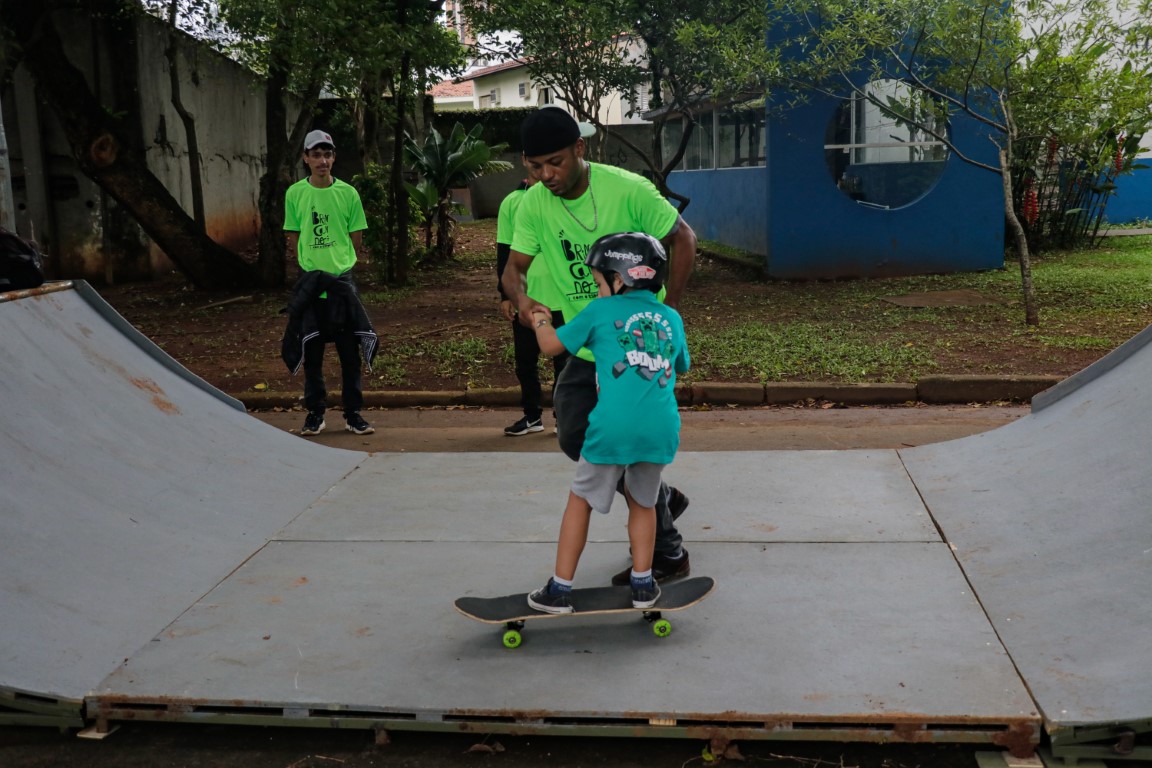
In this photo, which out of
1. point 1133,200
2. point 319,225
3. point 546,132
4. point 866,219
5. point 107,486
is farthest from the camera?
point 1133,200

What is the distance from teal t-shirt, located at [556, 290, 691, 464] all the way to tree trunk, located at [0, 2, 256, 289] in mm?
11825

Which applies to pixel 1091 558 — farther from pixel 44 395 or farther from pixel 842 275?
pixel 842 275

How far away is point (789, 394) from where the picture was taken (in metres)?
9.05

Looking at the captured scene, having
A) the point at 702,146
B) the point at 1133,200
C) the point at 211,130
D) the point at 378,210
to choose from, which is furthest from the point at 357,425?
the point at 1133,200

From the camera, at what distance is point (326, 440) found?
26.2 feet

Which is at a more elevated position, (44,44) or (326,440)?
(44,44)

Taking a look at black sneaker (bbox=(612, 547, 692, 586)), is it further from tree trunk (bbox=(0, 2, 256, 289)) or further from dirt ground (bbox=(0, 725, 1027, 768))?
tree trunk (bbox=(0, 2, 256, 289))

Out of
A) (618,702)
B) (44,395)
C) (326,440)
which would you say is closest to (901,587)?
(618,702)

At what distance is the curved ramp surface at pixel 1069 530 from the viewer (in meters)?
3.50

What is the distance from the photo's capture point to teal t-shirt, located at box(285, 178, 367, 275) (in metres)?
7.68

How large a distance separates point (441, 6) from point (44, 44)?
503cm

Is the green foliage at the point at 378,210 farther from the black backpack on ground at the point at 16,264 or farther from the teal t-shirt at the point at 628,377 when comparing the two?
the teal t-shirt at the point at 628,377

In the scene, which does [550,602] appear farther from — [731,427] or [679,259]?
[731,427]

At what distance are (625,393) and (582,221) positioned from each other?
0.88m
